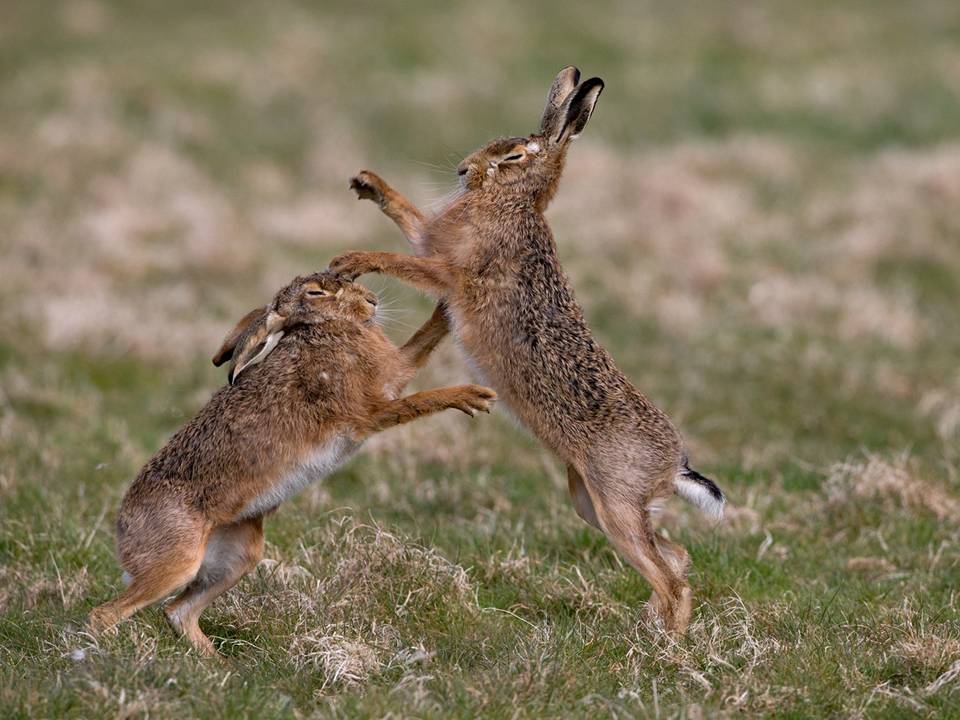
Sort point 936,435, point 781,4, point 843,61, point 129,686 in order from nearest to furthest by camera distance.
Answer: point 129,686, point 936,435, point 843,61, point 781,4

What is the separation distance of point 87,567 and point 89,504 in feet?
3.24

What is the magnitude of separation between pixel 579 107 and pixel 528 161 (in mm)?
383

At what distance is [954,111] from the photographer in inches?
676

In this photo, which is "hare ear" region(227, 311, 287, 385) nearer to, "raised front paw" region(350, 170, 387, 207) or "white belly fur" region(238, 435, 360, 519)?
"white belly fur" region(238, 435, 360, 519)

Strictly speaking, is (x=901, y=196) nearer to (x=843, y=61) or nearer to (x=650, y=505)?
(x=843, y=61)

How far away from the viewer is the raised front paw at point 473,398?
522 centimetres

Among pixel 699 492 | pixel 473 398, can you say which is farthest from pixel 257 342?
pixel 699 492

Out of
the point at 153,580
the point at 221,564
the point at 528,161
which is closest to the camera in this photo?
the point at 153,580

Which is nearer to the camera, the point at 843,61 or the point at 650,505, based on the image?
the point at 650,505

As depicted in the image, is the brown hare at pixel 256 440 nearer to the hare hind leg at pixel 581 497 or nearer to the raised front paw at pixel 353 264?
the raised front paw at pixel 353 264

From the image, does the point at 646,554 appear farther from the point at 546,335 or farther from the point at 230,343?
the point at 230,343

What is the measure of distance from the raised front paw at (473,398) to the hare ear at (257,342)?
2.58 feet

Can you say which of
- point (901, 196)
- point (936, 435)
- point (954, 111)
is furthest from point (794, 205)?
point (936, 435)

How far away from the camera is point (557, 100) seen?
6141mm
